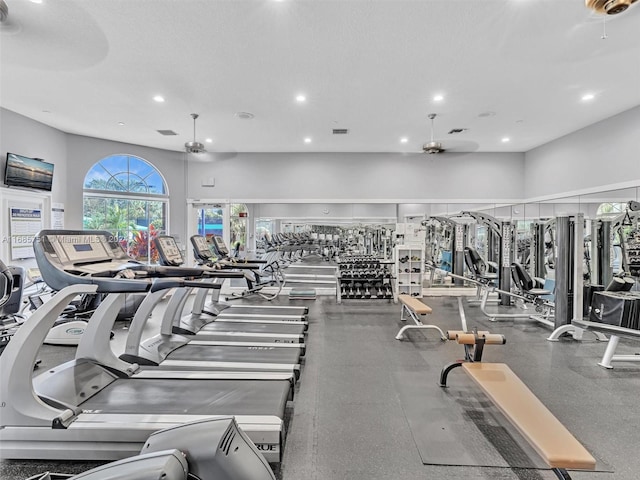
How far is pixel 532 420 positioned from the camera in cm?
193

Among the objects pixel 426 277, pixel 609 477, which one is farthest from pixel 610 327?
pixel 426 277

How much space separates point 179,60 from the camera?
3779mm

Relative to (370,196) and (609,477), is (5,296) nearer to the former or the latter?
(609,477)

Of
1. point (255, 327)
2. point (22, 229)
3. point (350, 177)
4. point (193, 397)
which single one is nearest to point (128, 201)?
point (22, 229)

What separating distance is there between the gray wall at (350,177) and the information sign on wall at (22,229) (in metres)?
3.00

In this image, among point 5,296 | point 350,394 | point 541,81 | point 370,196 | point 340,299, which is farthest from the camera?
point 370,196

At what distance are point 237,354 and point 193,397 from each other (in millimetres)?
1000

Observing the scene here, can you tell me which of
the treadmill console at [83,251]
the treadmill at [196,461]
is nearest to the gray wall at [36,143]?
the treadmill console at [83,251]

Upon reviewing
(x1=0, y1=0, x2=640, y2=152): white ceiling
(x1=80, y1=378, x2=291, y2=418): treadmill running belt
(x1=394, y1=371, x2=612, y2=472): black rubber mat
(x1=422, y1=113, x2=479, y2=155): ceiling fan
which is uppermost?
(x1=422, y1=113, x2=479, y2=155): ceiling fan

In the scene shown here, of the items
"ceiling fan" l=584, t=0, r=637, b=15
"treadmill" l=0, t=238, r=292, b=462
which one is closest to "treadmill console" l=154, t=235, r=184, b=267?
"treadmill" l=0, t=238, r=292, b=462

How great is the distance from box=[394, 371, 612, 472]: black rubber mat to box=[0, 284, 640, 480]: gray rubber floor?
2 centimetres

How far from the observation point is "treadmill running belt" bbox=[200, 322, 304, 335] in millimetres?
4352

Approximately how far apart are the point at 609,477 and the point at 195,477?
2385 millimetres

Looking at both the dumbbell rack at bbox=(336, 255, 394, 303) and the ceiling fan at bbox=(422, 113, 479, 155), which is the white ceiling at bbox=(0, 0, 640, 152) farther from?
the dumbbell rack at bbox=(336, 255, 394, 303)
